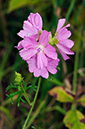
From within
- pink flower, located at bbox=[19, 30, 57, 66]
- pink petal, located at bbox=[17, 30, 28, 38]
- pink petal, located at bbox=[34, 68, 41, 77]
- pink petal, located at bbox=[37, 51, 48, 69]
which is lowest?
pink petal, located at bbox=[34, 68, 41, 77]

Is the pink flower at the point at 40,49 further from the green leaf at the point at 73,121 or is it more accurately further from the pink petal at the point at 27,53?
the green leaf at the point at 73,121

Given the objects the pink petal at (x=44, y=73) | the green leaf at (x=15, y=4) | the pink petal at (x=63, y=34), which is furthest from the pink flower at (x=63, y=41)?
the green leaf at (x=15, y=4)

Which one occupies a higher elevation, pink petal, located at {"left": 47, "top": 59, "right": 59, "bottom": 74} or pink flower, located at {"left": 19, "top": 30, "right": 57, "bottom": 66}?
pink flower, located at {"left": 19, "top": 30, "right": 57, "bottom": 66}

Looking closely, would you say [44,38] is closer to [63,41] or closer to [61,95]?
[63,41]

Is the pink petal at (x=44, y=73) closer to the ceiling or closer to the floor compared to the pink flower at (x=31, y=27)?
closer to the floor

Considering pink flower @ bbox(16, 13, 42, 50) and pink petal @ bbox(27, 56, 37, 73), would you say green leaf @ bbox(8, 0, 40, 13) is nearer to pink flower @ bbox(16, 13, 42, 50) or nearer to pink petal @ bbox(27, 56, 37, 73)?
pink flower @ bbox(16, 13, 42, 50)

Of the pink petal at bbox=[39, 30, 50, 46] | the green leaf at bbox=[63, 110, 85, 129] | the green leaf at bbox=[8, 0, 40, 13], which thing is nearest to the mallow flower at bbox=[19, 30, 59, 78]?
the pink petal at bbox=[39, 30, 50, 46]

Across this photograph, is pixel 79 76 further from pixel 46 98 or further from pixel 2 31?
pixel 2 31

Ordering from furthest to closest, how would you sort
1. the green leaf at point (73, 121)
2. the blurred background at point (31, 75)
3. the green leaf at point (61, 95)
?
the blurred background at point (31, 75), the green leaf at point (61, 95), the green leaf at point (73, 121)
